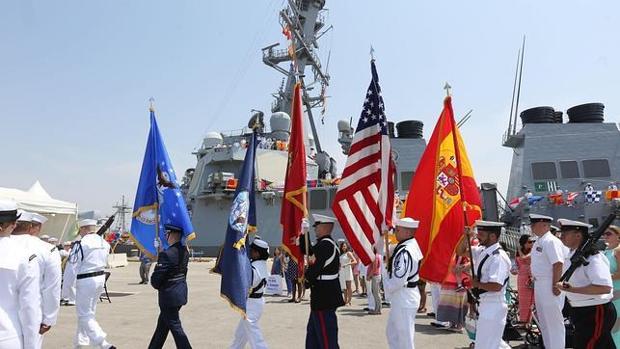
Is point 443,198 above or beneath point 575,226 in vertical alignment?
above

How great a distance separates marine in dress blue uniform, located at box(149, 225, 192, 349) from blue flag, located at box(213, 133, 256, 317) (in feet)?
1.60

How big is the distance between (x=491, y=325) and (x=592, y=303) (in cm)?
96

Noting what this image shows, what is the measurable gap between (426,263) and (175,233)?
3191 mm

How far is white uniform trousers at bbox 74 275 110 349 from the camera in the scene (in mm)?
5734

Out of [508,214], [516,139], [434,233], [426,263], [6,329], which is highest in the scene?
[516,139]

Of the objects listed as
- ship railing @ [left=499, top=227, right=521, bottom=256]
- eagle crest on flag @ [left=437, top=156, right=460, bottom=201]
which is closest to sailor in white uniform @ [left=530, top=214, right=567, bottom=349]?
eagle crest on flag @ [left=437, top=156, right=460, bottom=201]

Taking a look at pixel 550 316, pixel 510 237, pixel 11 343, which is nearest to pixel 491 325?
pixel 550 316

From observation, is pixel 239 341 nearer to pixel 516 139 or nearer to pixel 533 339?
pixel 533 339

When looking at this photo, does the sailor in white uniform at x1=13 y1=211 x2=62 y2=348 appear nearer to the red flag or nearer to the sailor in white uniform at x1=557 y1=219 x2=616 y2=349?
the red flag

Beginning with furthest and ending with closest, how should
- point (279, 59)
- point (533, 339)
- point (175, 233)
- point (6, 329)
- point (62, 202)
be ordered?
point (279, 59) → point (62, 202) → point (533, 339) → point (175, 233) → point (6, 329)

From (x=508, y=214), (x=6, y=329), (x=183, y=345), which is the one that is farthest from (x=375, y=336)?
(x=508, y=214)

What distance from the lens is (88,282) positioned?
243 inches

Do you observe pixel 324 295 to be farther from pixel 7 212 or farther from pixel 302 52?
pixel 302 52

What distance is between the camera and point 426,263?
555cm
